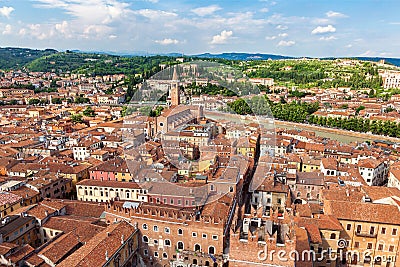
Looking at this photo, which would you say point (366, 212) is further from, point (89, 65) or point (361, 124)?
point (89, 65)

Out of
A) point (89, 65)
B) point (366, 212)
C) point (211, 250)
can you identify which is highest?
point (89, 65)

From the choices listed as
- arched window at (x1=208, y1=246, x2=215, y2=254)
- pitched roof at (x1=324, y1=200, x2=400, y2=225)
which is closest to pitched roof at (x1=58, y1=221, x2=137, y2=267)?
arched window at (x1=208, y1=246, x2=215, y2=254)

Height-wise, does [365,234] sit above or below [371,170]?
below

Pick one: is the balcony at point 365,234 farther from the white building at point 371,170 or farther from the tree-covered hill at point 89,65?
the tree-covered hill at point 89,65

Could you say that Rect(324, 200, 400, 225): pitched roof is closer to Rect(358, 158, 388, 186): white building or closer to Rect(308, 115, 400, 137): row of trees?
Rect(358, 158, 388, 186): white building

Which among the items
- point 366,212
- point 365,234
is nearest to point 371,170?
point 366,212

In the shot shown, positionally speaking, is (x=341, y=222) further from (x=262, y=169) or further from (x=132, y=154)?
(x=132, y=154)

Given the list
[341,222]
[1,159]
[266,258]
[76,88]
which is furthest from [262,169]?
[76,88]

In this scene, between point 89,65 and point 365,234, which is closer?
point 365,234
